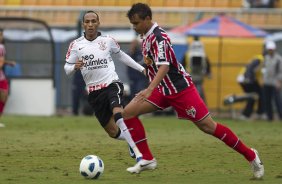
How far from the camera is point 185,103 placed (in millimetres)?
11609

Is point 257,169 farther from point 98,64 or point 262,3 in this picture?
point 262,3

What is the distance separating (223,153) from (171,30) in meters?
14.0

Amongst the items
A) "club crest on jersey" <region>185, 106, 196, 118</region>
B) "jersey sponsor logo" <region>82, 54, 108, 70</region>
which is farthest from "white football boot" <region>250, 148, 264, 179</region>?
"jersey sponsor logo" <region>82, 54, 108, 70</region>

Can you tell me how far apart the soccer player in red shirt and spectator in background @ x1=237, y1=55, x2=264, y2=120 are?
15.0 metres

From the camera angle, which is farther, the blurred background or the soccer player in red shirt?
the blurred background

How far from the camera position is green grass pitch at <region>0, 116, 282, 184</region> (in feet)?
38.1

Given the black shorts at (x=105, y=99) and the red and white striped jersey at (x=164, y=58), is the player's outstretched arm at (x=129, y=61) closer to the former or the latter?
the black shorts at (x=105, y=99)

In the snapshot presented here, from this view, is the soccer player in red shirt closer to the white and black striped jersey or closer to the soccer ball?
the soccer ball

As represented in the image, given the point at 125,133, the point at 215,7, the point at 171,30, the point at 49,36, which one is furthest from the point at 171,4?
the point at 125,133

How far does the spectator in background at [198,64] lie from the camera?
88.3 ft

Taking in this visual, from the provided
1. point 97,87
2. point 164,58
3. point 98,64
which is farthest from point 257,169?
point 98,64

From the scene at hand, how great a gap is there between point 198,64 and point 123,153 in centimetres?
1214

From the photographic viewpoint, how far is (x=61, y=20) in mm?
30422

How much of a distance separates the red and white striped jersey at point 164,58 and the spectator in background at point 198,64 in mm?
15141
